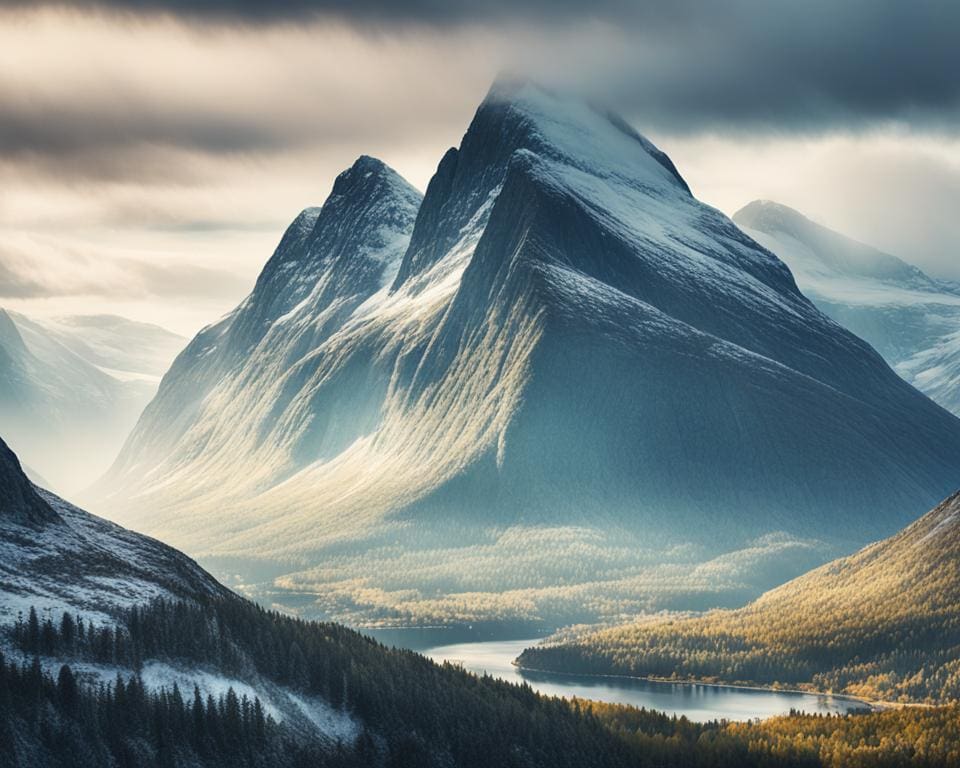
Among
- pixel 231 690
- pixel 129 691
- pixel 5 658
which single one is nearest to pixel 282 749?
pixel 231 690

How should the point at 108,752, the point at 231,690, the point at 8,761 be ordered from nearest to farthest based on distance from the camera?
the point at 8,761
the point at 108,752
the point at 231,690

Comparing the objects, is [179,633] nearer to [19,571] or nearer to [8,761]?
[19,571]

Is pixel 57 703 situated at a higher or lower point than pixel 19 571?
lower

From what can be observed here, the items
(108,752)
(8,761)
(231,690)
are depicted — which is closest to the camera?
(8,761)

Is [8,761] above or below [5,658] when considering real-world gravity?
below

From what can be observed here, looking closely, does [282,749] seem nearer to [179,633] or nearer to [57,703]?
[179,633]

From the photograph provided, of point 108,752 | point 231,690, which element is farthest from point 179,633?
point 108,752

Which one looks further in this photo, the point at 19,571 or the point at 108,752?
the point at 19,571

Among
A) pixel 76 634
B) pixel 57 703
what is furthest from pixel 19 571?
pixel 57 703

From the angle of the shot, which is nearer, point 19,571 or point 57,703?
point 57,703
